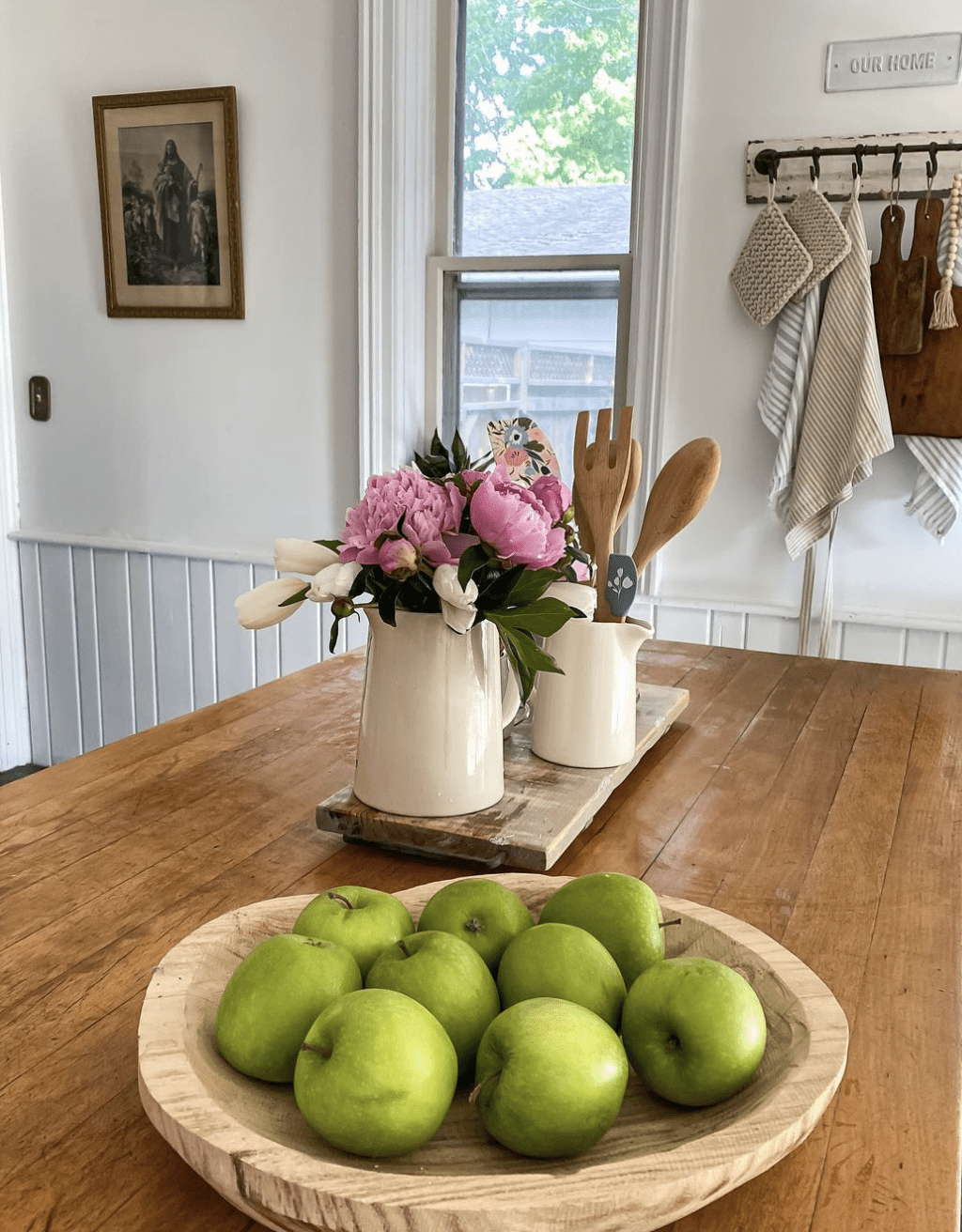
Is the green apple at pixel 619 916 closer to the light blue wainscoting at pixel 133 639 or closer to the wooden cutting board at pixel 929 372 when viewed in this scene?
the wooden cutting board at pixel 929 372

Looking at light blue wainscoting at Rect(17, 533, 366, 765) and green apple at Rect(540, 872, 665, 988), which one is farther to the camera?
light blue wainscoting at Rect(17, 533, 366, 765)

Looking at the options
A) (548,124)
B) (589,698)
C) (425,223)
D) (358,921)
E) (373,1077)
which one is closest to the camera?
(373,1077)

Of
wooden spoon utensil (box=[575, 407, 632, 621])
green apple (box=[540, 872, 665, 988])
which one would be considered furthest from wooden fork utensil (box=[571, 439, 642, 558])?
green apple (box=[540, 872, 665, 988])

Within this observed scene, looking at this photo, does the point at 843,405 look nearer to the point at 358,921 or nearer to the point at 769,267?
the point at 769,267

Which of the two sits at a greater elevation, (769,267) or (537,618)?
(769,267)

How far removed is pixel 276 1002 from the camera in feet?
1.71

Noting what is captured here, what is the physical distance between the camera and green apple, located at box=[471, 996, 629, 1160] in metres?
0.47

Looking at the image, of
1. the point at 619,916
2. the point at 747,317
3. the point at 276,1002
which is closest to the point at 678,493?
the point at 619,916

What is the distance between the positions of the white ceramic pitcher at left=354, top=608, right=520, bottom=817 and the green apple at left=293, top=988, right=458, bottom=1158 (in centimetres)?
42

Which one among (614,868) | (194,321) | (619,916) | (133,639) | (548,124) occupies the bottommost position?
(133,639)

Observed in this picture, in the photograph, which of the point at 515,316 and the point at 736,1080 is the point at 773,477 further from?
the point at 736,1080

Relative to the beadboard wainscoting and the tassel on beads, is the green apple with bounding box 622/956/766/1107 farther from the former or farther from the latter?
the beadboard wainscoting

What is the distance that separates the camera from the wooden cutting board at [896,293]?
2104mm

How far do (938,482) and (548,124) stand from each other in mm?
1247
